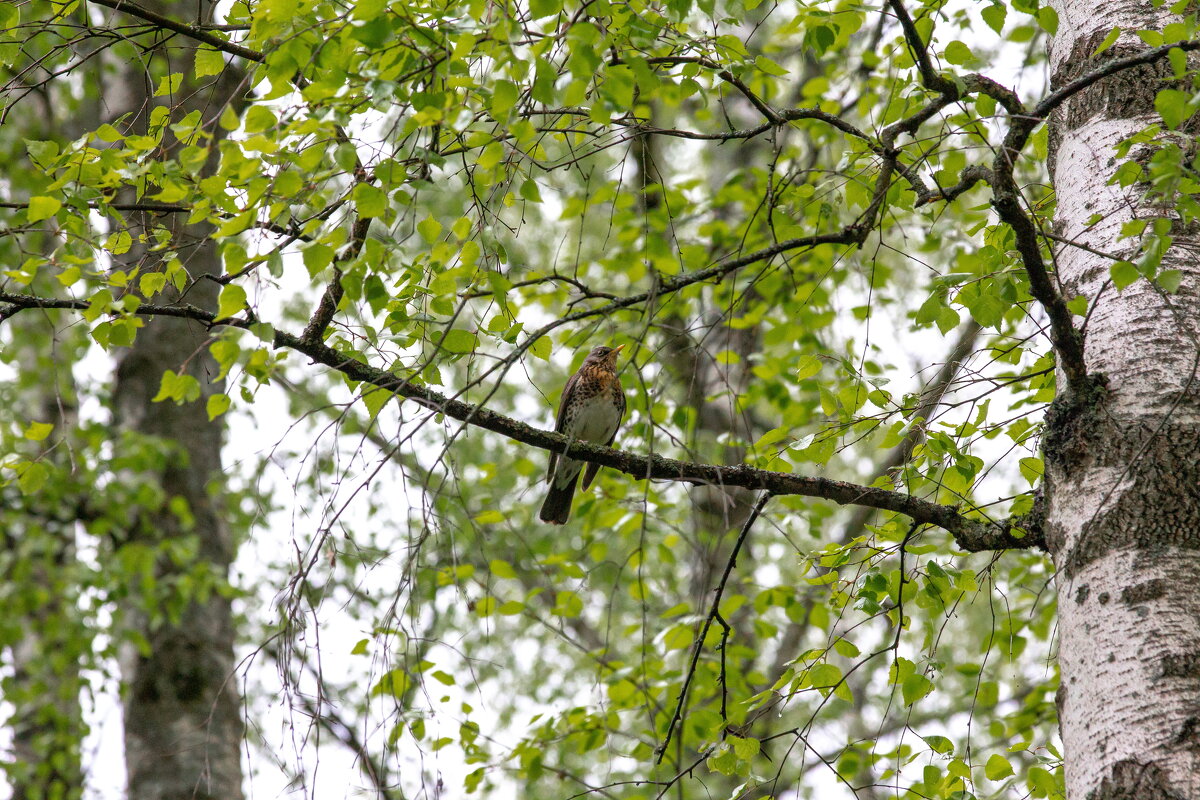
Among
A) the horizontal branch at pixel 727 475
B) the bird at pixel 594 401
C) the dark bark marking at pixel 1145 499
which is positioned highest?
the bird at pixel 594 401

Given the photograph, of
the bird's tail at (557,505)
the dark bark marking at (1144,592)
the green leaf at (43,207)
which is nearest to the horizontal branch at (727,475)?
the green leaf at (43,207)

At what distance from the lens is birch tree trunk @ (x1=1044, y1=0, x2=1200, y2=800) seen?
197 centimetres

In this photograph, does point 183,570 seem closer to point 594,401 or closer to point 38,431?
point 594,401

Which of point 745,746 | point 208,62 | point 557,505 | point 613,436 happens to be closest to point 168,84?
point 208,62

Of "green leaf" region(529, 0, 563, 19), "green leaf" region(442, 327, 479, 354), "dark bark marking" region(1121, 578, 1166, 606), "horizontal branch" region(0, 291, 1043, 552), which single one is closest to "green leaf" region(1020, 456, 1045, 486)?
"horizontal branch" region(0, 291, 1043, 552)

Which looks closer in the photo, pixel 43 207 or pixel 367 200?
pixel 367 200

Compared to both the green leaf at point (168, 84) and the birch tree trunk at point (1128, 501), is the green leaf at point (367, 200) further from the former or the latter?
the birch tree trunk at point (1128, 501)

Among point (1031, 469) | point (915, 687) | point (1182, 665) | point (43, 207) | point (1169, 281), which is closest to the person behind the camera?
point (1169, 281)

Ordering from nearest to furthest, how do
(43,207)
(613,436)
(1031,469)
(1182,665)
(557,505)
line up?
(1182,665), (43,207), (1031,469), (557,505), (613,436)

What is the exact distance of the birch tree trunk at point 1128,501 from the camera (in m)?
1.97

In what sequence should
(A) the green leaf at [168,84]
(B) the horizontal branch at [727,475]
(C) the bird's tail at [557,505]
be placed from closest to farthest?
(B) the horizontal branch at [727,475] → (A) the green leaf at [168,84] → (C) the bird's tail at [557,505]

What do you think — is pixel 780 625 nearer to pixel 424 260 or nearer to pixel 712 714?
pixel 712 714

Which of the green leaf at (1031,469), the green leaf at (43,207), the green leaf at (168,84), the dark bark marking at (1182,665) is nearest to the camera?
the dark bark marking at (1182,665)

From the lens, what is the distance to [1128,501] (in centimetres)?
215
